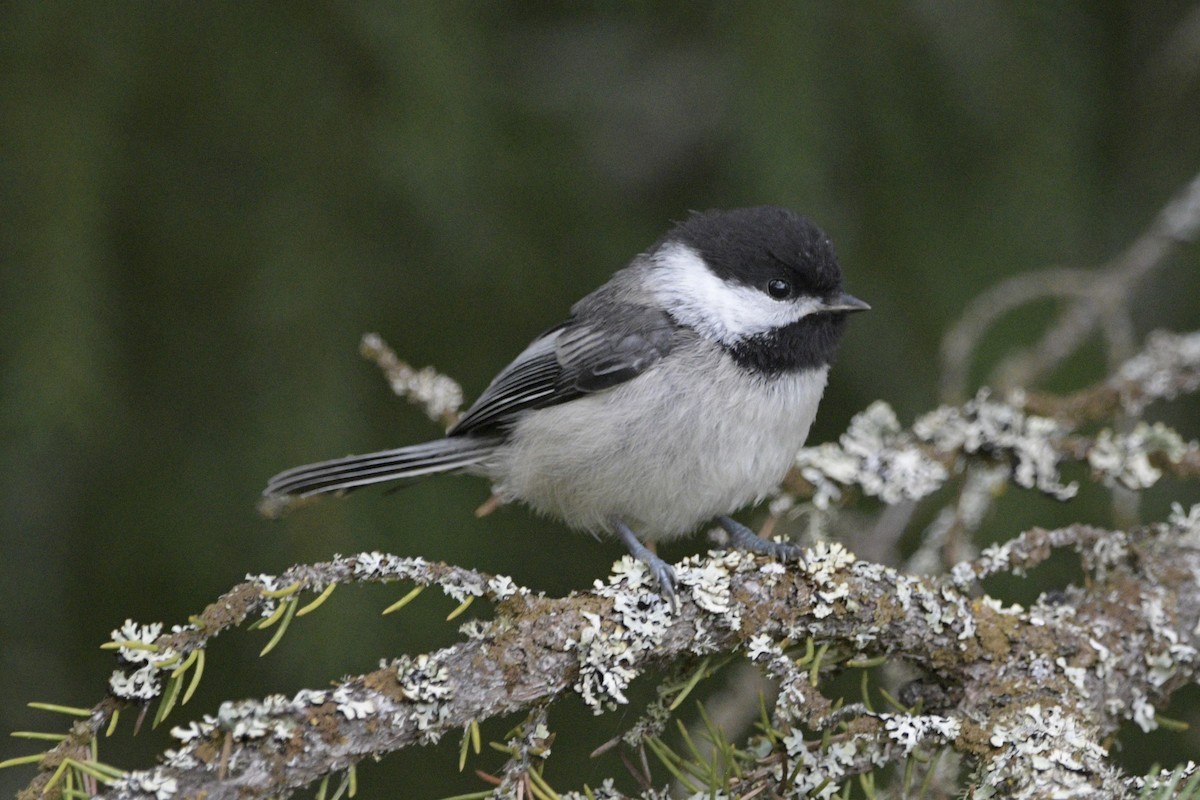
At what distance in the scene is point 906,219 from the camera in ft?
8.05

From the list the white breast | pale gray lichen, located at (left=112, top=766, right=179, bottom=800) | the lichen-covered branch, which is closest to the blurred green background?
the white breast

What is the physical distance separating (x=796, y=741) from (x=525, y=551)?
1.69 meters

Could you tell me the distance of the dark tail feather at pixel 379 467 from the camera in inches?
80.4

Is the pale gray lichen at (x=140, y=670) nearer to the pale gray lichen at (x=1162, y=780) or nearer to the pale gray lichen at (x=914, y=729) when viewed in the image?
the pale gray lichen at (x=914, y=729)

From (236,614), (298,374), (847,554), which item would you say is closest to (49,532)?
(298,374)

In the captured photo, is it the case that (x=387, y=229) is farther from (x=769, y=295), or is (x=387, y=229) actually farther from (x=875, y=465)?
(x=875, y=465)

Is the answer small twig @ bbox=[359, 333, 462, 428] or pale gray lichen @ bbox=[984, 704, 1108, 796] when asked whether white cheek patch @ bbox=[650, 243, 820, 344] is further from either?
pale gray lichen @ bbox=[984, 704, 1108, 796]

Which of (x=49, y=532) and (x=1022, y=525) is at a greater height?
(x=49, y=532)

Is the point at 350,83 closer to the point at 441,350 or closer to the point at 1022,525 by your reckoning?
the point at 441,350

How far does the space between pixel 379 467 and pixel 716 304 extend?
2.54 feet

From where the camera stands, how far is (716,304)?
2.13m

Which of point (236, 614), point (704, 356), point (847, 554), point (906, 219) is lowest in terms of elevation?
point (847, 554)

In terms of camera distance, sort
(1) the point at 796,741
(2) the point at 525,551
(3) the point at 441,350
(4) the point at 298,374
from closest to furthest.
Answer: (1) the point at 796,741, (4) the point at 298,374, (3) the point at 441,350, (2) the point at 525,551

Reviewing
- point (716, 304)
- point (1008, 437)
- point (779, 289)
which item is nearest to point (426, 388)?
point (716, 304)
